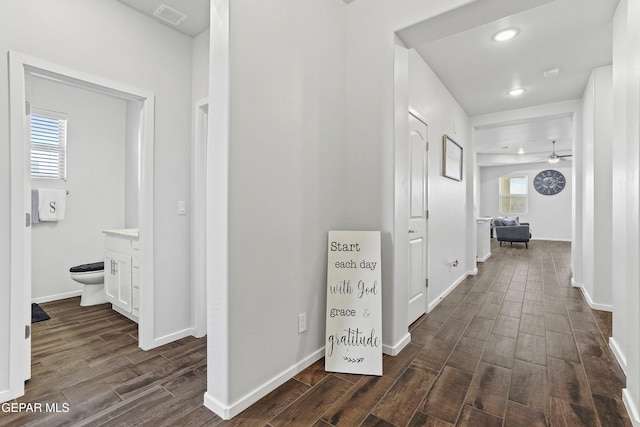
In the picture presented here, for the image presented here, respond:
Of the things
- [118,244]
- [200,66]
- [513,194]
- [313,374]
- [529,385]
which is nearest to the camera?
[529,385]

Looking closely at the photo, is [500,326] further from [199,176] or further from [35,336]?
[35,336]

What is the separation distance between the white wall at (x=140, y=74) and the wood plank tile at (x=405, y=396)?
1860mm

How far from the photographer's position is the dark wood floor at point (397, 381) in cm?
160

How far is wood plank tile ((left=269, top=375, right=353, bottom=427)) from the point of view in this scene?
5.14ft

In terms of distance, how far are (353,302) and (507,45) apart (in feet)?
9.43

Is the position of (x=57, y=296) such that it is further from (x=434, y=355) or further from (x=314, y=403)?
(x=434, y=355)

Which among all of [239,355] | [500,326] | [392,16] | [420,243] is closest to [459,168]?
[420,243]

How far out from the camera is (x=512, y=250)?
26.3 ft

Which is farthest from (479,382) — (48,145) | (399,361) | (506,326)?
(48,145)

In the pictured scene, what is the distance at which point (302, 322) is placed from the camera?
6.72ft

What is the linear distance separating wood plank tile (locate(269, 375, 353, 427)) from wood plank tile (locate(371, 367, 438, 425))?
0.83 ft

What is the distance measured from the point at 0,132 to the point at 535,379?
3.60 meters

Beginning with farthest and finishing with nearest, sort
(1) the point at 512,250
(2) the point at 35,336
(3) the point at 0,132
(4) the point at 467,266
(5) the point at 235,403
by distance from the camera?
(1) the point at 512,250
(4) the point at 467,266
(2) the point at 35,336
(3) the point at 0,132
(5) the point at 235,403

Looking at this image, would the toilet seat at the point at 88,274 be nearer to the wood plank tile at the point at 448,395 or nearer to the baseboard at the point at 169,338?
the baseboard at the point at 169,338
